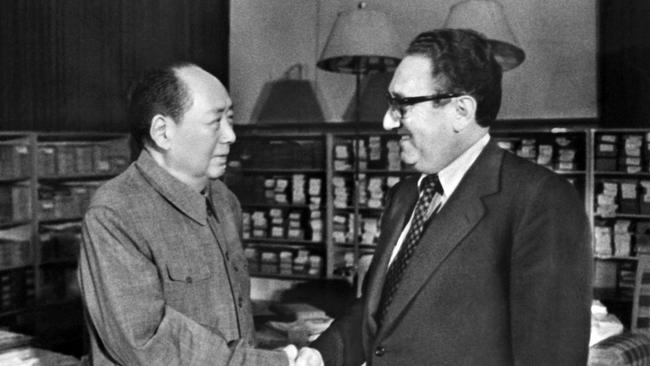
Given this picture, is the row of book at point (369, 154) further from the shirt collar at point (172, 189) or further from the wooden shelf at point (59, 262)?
the shirt collar at point (172, 189)

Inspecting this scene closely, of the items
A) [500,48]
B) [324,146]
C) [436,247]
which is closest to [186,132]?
[436,247]

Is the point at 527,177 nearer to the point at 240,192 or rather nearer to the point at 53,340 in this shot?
the point at 53,340

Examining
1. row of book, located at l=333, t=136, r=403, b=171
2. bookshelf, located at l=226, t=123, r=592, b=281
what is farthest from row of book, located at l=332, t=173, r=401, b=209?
row of book, located at l=333, t=136, r=403, b=171

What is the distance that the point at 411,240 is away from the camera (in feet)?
5.52

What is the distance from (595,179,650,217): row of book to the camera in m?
6.19

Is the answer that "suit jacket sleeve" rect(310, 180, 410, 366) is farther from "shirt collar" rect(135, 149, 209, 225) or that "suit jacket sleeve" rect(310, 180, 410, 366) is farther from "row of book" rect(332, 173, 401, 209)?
"row of book" rect(332, 173, 401, 209)

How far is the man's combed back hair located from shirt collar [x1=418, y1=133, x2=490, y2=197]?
0.73m

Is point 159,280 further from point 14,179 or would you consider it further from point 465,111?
point 14,179

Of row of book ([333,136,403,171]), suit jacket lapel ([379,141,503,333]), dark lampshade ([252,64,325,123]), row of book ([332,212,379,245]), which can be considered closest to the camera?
suit jacket lapel ([379,141,503,333])

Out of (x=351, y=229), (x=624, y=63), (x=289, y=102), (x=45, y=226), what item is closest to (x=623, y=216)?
(x=624, y=63)

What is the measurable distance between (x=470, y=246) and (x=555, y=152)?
5275 mm

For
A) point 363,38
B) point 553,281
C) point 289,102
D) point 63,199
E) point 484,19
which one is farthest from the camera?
point 289,102

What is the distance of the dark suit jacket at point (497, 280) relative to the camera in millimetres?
1350

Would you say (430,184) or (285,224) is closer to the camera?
(430,184)
